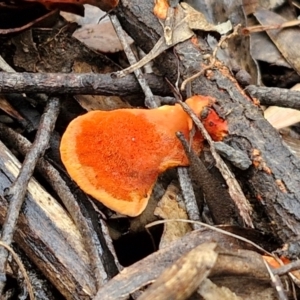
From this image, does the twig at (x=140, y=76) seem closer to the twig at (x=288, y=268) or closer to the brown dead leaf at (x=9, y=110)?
the brown dead leaf at (x=9, y=110)

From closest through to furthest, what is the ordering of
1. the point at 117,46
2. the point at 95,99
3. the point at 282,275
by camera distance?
the point at 282,275 < the point at 95,99 < the point at 117,46

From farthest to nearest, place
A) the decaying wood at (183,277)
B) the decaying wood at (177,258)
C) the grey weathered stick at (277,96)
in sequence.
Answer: the grey weathered stick at (277,96) < the decaying wood at (177,258) < the decaying wood at (183,277)

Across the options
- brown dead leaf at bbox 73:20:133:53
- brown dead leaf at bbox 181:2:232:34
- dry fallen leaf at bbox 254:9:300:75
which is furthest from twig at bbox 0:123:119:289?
dry fallen leaf at bbox 254:9:300:75

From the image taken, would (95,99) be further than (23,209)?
Yes

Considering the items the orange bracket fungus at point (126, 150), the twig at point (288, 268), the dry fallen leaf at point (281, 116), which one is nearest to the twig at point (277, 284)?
the twig at point (288, 268)

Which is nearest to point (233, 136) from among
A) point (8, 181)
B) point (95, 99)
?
point (95, 99)

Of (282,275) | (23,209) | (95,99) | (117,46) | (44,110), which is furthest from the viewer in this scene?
(117,46)

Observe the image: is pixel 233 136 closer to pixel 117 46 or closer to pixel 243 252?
pixel 243 252

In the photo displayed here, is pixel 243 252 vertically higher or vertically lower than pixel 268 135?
lower
